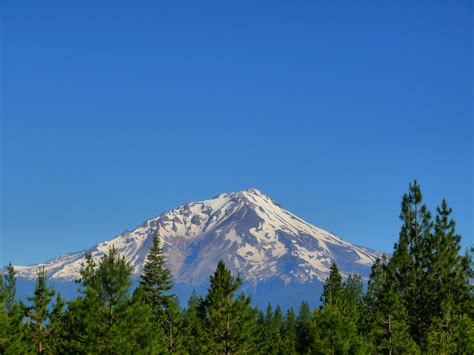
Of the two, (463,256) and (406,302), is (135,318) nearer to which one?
(406,302)

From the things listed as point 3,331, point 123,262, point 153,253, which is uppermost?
point 153,253

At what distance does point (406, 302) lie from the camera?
73562mm

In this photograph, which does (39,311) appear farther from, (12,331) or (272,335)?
(272,335)

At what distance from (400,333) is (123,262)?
25676 millimetres

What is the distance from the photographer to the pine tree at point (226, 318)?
2549 inches

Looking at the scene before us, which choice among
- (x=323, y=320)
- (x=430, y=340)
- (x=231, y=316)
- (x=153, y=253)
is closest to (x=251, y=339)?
(x=231, y=316)

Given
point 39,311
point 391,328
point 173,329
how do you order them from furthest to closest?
point 173,329
point 391,328
point 39,311

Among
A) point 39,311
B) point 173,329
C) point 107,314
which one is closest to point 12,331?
point 39,311

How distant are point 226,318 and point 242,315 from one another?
141 cm

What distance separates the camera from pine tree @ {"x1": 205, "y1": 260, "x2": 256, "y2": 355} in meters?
64.8

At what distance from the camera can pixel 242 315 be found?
65.3 metres

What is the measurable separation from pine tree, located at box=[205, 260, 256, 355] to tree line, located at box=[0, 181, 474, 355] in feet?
0.28

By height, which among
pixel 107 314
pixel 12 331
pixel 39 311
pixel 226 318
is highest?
pixel 226 318

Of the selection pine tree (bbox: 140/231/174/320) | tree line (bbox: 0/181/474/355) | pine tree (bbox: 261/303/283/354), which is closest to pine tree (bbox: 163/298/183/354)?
tree line (bbox: 0/181/474/355)
